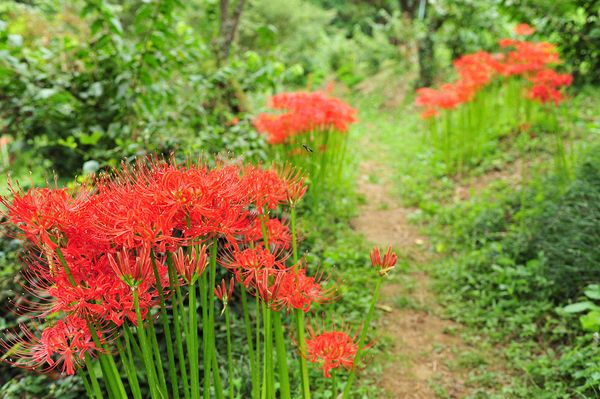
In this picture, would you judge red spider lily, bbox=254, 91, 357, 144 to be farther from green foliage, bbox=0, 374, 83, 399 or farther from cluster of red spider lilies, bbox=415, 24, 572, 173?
green foliage, bbox=0, 374, 83, 399

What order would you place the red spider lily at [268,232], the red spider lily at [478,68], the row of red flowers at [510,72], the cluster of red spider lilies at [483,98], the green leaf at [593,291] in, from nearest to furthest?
the red spider lily at [268,232] → the green leaf at [593,291] → the row of red flowers at [510,72] → the cluster of red spider lilies at [483,98] → the red spider lily at [478,68]

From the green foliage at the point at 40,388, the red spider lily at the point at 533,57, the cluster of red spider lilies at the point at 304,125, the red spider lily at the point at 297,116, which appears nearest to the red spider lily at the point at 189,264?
the green foliage at the point at 40,388

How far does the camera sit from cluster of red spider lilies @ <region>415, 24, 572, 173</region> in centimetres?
539

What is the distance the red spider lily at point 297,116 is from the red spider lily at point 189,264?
125 inches

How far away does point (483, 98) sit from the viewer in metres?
6.59

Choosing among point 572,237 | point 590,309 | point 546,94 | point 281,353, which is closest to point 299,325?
point 281,353

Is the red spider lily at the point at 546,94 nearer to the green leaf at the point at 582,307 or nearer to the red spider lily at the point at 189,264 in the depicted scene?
the green leaf at the point at 582,307

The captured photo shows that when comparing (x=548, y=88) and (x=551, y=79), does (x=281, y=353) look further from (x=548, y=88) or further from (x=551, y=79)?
(x=551, y=79)

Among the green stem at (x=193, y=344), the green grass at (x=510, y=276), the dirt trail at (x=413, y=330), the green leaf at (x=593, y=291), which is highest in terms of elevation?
the green stem at (x=193, y=344)

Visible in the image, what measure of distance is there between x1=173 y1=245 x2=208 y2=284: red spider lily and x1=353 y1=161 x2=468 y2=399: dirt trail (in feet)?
6.60

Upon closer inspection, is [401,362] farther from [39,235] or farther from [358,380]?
[39,235]

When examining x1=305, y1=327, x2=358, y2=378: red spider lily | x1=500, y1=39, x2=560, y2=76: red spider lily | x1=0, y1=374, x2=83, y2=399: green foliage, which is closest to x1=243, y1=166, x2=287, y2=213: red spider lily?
x1=305, y1=327, x2=358, y2=378: red spider lily

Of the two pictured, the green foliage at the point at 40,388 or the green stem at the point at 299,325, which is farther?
the green foliage at the point at 40,388

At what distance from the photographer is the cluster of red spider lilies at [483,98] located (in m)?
5.39
